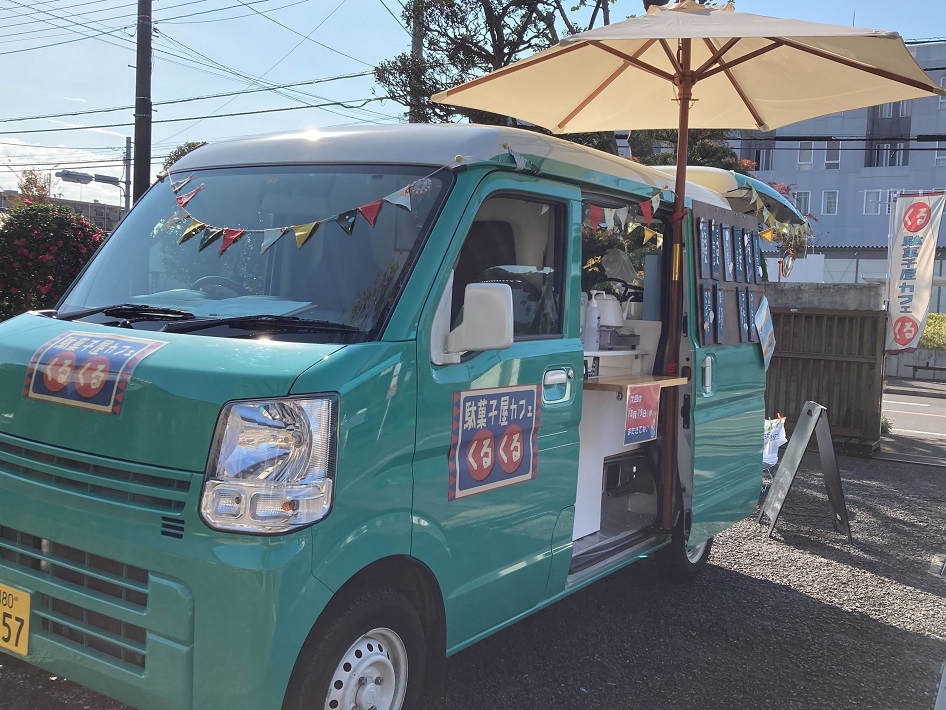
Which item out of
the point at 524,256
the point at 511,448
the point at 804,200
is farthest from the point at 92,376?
the point at 804,200

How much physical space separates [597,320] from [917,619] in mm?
2678

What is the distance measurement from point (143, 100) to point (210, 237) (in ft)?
28.1

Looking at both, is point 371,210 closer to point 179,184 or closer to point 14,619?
point 179,184

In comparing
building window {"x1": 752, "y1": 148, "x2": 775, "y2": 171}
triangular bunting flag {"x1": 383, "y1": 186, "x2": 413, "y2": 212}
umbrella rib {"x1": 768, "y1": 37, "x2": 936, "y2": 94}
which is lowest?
triangular bunting flag {"x1": 383, "y1": 186, "x2": 413, "y2": 212}

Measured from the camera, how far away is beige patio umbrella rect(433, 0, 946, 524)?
4238 mm

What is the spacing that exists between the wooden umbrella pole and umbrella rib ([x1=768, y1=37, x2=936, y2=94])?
58 centimetres

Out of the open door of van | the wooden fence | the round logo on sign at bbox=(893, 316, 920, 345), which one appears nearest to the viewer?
the open door of van

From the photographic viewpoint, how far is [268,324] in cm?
283

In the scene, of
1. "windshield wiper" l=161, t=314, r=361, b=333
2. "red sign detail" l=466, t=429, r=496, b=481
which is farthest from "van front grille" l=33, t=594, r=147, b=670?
"red sign detail" l=466, t=429, r=496, b=481

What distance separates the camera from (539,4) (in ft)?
36.3

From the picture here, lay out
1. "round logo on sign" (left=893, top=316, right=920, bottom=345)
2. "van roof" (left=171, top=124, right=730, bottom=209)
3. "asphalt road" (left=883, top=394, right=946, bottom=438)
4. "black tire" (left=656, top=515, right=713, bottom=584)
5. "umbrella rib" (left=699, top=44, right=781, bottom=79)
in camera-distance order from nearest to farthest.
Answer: "van roof" (left=171, top=124, right=730, bottom=209) < "umbrella rib" (left=699, top=44, right=781, bottom=79) < "black tire" (left=656, top=515, right=713, bottom=584) < "round logo on sign" (left=893, top=316, right=920, bottom=345) < "asphalt road" (left=883, top=394, right=946, bottom=438)

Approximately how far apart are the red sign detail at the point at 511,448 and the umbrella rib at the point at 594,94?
9.62ft

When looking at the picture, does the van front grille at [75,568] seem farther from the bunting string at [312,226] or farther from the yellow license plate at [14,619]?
the bunting string at [312,226]

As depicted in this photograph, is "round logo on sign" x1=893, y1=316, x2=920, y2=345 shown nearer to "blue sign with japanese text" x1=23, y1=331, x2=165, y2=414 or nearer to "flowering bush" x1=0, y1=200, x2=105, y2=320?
"flowering bush" x1=0, y1=200, x2=105, y2=320
